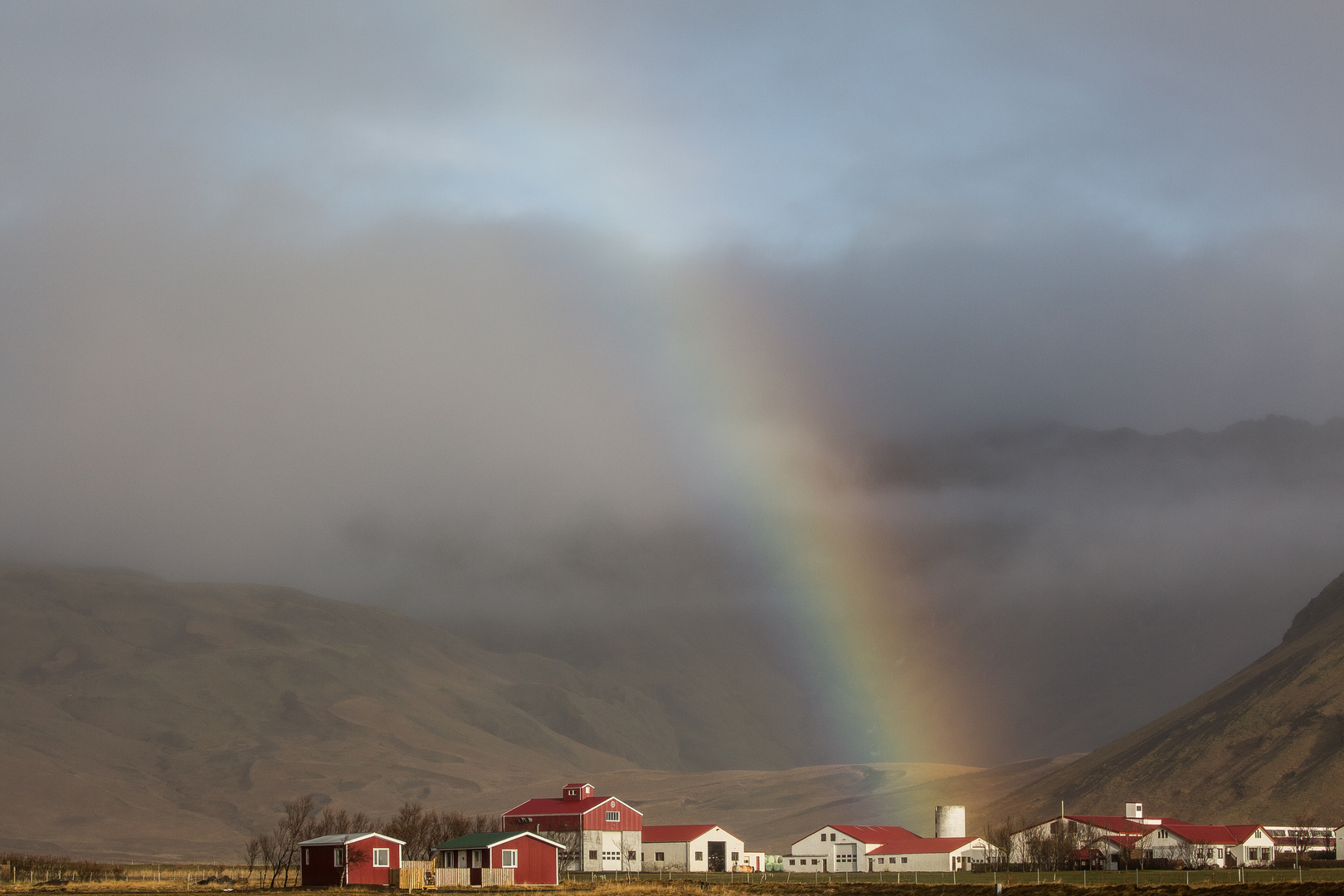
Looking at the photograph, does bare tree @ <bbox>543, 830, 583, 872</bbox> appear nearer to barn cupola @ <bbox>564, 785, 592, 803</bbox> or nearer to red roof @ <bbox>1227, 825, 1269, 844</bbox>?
barn cupola @ <bbox>564, 785, 592, 803</bbox>

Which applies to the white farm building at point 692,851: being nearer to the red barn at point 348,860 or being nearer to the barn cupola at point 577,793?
the barn cupola at point 577,793

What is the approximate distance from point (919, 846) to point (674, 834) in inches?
901

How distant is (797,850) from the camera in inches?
5669

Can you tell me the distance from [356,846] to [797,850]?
57.7 m

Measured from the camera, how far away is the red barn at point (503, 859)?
103250mm

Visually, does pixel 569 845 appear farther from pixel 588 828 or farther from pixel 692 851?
pixel 692 851

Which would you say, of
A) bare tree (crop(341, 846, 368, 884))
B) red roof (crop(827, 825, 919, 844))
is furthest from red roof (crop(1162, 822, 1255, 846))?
bare tree (crop(341, 846, 368, 884))

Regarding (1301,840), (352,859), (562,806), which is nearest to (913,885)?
(352,859)

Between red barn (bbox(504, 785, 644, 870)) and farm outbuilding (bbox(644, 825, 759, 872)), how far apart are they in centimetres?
150

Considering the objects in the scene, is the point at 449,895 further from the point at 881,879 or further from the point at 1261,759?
the point at 1261,759

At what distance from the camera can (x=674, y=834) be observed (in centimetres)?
13975

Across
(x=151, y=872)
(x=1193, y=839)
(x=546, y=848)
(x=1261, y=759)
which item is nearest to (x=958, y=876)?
(x=1193, y=839)

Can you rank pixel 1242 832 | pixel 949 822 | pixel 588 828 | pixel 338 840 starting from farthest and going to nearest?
pixel 949 822 < pixel 588 828 < pixel 1242 832 < pixel 338 840

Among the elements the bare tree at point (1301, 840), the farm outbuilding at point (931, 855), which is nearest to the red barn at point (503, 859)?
the farm outbuilding at point (931, 855)
